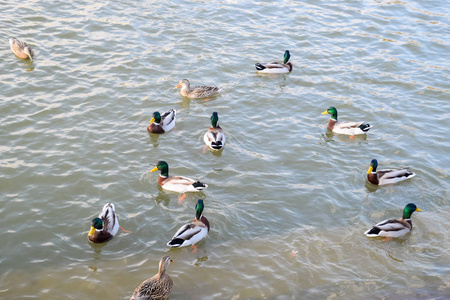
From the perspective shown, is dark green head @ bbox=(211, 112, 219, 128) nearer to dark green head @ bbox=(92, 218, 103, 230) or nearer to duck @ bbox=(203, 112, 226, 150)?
duck @ bbox=(203, 112, 226, 150)

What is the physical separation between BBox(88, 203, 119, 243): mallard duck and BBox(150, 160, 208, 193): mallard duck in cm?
186

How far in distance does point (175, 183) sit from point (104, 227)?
2.32 m

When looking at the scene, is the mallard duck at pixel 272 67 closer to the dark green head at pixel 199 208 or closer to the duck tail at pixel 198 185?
the duck tail at pixel 198 185

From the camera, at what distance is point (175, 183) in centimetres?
1272

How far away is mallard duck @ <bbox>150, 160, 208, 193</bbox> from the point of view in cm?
1260

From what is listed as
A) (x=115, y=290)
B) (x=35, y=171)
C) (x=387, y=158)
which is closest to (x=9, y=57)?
(x=35, y=171)

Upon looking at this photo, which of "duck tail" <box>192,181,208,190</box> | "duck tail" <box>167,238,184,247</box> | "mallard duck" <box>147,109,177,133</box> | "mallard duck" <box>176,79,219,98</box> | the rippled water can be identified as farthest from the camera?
"mallard duck" <box>176,79,219,98</box>

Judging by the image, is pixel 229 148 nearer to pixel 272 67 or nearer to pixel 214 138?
pixel 214 138

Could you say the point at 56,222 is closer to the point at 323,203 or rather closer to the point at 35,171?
the point at 35,171

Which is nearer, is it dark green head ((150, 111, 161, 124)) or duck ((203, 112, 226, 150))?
duck ((203, 112, 226, 150))

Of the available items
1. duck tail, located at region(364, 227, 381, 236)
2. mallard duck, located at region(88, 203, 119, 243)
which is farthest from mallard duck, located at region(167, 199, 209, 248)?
duck tail, located at region(364, 227, 381, 236)

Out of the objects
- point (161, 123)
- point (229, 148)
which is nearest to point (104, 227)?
point (161, 123)

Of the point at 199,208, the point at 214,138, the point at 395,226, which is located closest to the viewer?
the point at 199,208

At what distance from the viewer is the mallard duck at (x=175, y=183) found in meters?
12.6
